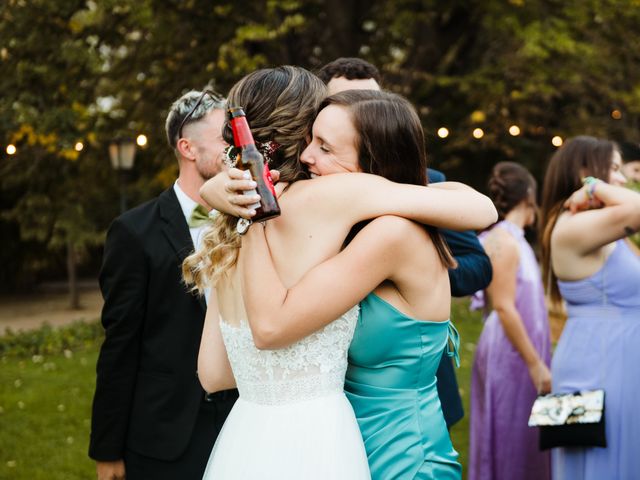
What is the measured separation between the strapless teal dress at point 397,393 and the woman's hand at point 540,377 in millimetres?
2826

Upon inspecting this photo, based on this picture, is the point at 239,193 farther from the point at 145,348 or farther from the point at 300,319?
the point at 145,348

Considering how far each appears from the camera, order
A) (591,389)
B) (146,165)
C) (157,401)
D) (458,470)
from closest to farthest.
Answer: (458,470) → (157,401) → (591,389) → (146,165)

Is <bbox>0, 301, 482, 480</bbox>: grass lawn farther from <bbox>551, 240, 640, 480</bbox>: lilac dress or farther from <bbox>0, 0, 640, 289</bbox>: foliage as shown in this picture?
<bbox>551, 240, 640, 480</bbox>: lilac dress

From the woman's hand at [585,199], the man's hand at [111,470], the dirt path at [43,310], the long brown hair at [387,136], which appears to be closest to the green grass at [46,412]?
the man's hand at [111,470]

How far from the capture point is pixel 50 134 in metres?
10.6

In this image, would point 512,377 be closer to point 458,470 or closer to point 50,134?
point 458,470

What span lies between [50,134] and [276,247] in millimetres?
9178

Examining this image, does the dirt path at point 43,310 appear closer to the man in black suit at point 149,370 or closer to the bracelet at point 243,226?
the man in black suit at point 149,370

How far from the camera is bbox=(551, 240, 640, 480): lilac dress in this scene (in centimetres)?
397

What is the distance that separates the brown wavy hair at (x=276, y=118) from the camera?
2.39 metres

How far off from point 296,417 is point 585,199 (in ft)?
8.09

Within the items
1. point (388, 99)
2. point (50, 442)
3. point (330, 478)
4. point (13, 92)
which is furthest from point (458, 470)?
point (13, 92)

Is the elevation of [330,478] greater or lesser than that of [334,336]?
lesser

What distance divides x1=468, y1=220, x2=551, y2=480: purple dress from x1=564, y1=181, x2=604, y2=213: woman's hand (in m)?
1.10
